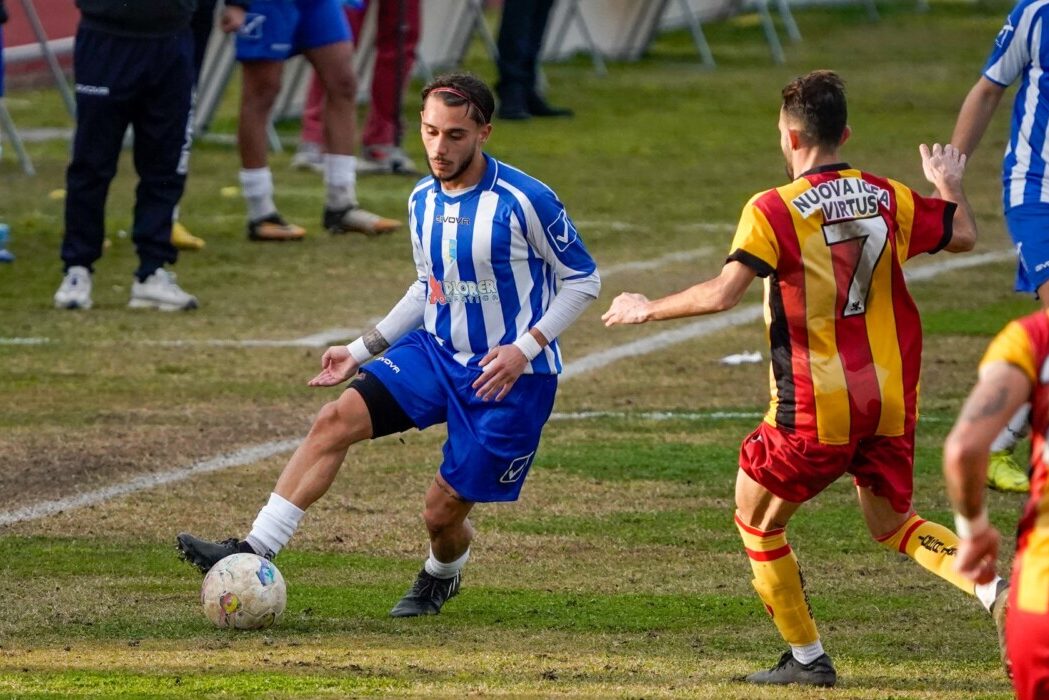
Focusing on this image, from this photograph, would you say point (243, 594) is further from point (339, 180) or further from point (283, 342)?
point (339, 180)

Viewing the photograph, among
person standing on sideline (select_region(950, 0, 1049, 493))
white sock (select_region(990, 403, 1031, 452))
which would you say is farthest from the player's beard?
white sock (select_region(990, 403, 1031, 452))

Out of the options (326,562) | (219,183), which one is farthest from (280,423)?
(219,183)

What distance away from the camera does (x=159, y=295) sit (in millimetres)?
11188

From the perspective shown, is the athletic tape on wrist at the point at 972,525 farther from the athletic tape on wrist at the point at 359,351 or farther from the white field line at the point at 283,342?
the white field line at the point at 283,342

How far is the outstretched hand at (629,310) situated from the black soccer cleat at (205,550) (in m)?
1.55

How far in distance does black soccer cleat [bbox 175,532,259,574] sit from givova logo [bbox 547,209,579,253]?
4.50 feet

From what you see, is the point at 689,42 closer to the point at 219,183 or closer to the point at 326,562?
the point at 219,183

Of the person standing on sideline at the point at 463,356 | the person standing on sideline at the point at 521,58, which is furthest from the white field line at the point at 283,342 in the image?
the person standing on sideline at the point at 521,58

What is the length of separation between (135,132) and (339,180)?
2.50 m

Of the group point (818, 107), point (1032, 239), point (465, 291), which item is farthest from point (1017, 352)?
point (1032, 239)

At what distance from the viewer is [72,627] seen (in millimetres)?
5906

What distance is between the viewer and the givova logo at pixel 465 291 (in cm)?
634

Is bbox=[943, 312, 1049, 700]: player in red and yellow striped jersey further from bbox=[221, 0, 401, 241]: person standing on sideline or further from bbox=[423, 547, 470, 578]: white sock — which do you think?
bbox=[221, 0, 401, 241]: person standing on sideline

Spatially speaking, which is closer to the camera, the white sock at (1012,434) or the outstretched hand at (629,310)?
the outstretched hand at (629,310)
